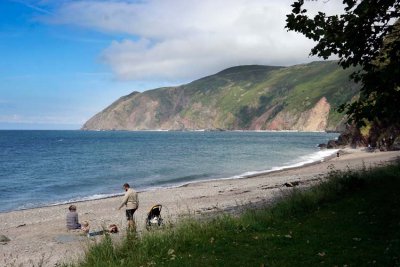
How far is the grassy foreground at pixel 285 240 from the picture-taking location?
379 inches

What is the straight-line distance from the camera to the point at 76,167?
65938mm

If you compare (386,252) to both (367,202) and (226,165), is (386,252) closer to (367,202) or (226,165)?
(367,202)

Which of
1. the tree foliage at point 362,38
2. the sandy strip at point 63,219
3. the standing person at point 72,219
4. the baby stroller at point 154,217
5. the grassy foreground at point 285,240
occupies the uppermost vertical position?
the tree foliage at point 362,38

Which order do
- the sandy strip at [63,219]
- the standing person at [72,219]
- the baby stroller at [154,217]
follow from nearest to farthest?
1. the sandy strip at [63,219]
2. the baby stroller at [154,217]
3. the standing person at [72,219]

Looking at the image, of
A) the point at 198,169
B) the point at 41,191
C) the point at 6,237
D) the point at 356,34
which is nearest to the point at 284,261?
the point at 356,34

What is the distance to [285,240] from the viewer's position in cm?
1112

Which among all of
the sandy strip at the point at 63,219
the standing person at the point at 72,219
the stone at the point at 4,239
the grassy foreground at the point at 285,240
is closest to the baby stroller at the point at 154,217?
the sandy strip at the point at 63,219

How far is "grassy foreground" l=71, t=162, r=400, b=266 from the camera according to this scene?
31.6 ft

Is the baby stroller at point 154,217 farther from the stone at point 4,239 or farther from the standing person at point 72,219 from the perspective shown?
the stone at point 4,239

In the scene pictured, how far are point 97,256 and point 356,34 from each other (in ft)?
28.1

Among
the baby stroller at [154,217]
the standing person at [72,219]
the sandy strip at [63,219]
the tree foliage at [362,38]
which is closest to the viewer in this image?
the tree foliage at [362,38]

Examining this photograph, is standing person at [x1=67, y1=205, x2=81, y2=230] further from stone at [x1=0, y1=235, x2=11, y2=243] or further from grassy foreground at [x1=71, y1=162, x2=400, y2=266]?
grassy foreground at [x1=71, y1=162, x2=400, y2=266]

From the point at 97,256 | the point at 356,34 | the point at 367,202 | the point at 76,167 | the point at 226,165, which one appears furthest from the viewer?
the point at 76,167

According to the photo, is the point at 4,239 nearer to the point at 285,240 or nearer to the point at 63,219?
the point at 63,219
